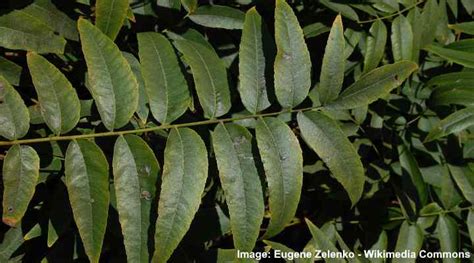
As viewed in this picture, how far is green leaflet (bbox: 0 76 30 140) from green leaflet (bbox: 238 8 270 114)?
19.3 inches

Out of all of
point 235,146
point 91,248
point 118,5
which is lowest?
point 91,248

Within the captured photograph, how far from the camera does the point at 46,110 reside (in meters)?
1.25

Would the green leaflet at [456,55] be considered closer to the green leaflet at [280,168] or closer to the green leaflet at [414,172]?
the green leaflet at [414,172]

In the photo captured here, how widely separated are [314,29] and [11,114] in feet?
3.19

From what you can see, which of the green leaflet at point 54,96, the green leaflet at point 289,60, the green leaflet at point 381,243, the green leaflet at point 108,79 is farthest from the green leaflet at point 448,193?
the green leaflet at point 54,96

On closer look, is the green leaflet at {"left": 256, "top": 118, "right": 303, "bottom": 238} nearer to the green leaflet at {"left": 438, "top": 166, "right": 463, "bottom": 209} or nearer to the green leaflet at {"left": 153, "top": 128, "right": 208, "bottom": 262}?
the green leaflet at {"left": 153, "top": 128, "right": 208, "bottom": 262}

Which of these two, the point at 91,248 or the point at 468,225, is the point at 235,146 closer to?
the point at 91,248

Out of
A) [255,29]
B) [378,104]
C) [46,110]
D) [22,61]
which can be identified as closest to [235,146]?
[255,29]

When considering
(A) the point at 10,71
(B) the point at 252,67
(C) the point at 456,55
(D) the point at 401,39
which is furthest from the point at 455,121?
(A) the point at 10,71

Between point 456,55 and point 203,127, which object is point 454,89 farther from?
point 203,127

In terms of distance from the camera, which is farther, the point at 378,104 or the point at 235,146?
the point at 378,104

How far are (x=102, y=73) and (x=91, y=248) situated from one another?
1.22 feet

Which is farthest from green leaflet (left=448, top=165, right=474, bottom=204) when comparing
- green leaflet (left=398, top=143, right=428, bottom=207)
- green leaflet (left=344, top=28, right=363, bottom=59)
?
green leaflet (left=344, top=28, right=363, bottom=59)

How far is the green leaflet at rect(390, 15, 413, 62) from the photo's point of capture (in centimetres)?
189
